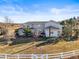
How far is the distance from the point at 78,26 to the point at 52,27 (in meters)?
9.86

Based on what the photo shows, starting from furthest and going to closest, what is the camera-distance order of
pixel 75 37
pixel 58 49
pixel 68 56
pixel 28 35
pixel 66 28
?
pixel 28 35 → pixel 66 28 → pixel 75 37 → pixel 58 49 → pixel 68 56

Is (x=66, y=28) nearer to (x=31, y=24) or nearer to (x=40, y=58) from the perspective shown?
(x=31, y=24)

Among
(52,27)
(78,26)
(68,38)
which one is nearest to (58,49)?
(68,38)

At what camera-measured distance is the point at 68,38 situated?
57.3 meters

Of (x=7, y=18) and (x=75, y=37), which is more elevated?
(x=7, y=18)

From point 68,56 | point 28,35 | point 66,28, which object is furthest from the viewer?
point 28,35

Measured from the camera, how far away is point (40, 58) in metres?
26.1

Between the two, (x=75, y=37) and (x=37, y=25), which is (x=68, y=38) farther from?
(x=37, y=25)

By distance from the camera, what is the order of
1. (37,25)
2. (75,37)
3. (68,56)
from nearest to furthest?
(68,56) < (75,37) < (37,25)

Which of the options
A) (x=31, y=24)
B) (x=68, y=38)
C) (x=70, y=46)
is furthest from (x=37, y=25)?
(x=70, y=46)

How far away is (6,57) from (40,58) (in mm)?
4030

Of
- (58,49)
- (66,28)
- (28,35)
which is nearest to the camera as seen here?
(58,49)

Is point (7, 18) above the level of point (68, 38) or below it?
above

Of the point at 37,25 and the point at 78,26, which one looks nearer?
the point at 78,26
